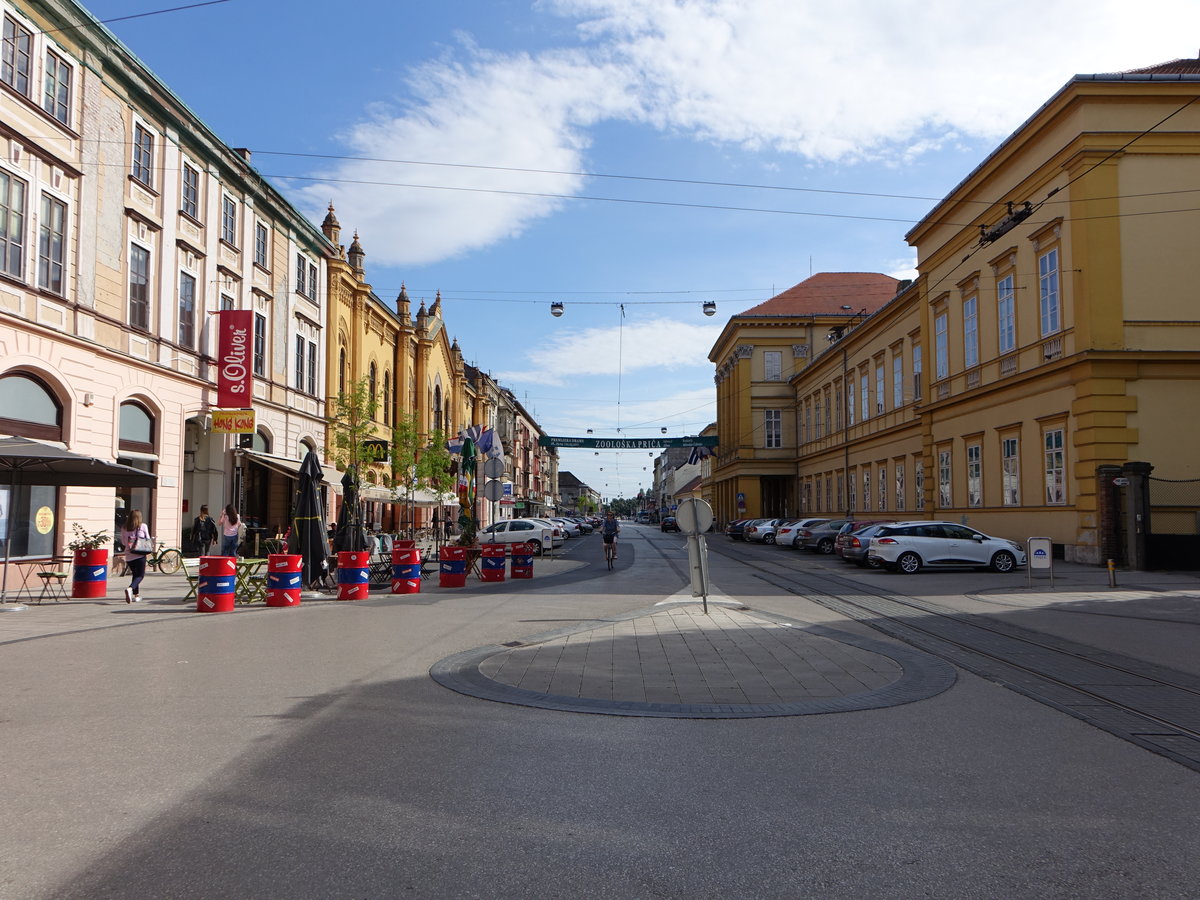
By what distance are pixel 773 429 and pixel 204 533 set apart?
5441 cm

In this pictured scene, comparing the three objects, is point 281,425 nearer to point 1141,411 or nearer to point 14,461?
point 14,461

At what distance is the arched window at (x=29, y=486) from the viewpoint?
59.3 feet

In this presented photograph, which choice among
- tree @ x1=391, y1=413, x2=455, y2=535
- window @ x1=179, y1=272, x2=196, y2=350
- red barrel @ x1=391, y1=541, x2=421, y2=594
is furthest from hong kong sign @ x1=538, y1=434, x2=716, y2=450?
red barrel @ x1=391, y1=541, x2=421, y2=594

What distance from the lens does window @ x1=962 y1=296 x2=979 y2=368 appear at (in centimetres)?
3278

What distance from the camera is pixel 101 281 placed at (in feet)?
69.6

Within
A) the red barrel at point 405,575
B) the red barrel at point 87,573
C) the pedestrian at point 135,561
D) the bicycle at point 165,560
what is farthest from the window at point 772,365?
the pedestrian at point 135,561

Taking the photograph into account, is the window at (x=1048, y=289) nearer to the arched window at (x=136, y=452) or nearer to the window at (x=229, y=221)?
the window at (x=229, y=221)

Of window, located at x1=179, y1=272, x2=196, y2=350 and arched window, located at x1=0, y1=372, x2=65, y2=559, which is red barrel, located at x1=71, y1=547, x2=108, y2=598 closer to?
arched window, located at x1=0, y1=372, x2=65, y2=559

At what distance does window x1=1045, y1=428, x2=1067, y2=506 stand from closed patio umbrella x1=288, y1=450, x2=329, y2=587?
20.4 meters

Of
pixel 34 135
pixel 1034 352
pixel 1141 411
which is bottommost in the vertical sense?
pixel 1141 411

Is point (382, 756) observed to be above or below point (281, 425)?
below

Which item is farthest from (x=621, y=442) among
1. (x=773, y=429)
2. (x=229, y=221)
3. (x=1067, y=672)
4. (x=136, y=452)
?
(x=1067, y=672)

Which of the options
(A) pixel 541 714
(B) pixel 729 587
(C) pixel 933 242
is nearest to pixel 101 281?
(B) pixel 729 587

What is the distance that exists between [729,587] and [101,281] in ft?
52.3
